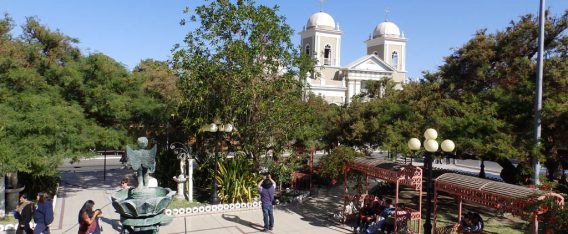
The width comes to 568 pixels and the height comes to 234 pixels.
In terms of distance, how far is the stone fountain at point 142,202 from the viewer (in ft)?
16.1

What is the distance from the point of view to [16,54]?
12852 mm

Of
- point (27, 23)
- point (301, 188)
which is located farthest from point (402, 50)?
point (27, 23)

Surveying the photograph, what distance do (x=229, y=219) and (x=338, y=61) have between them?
52465mm

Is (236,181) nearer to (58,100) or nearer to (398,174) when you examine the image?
(398,174)

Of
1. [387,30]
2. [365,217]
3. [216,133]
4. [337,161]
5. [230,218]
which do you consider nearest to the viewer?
[365,217]

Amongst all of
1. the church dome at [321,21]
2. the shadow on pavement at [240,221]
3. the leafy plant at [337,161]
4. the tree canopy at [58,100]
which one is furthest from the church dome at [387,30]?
the shadow on pavement at [240,221]

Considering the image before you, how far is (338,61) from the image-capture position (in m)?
62.0

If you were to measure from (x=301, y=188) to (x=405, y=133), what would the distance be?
214 inches

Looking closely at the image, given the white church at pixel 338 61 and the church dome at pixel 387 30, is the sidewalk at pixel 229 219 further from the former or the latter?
the church dome at pixel 387 30

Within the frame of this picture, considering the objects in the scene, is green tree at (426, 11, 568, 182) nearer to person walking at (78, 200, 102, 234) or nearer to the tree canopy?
person walking at (78, 200, 102, 234)

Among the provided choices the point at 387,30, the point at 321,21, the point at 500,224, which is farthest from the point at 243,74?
the point at 387,30

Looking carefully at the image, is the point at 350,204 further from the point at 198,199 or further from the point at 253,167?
the point at 198,199

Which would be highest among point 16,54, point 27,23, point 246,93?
point 27,23

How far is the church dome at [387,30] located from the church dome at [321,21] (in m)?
8.76
